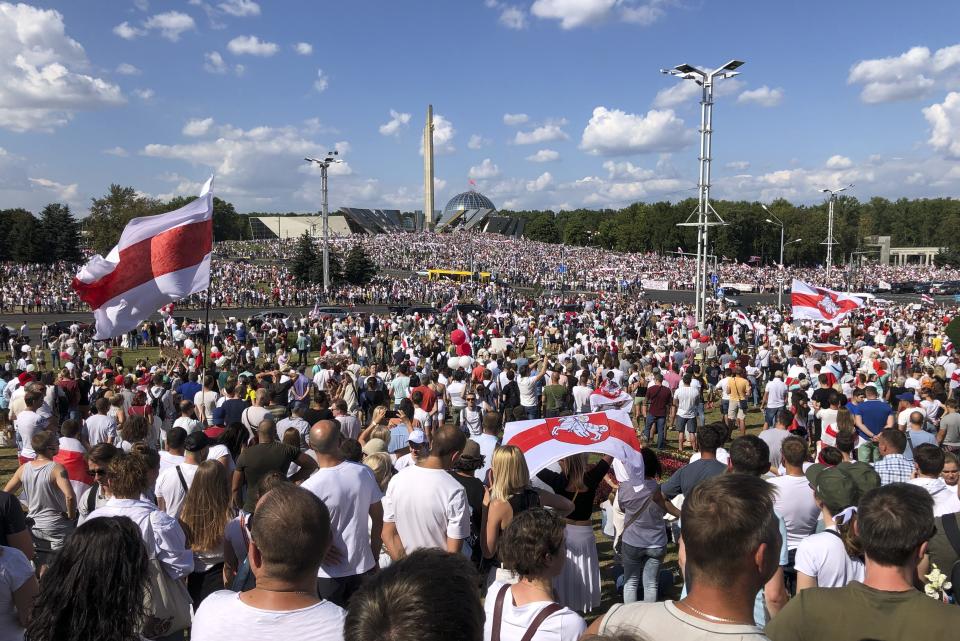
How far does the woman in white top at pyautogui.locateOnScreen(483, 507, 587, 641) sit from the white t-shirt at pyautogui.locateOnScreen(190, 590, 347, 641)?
63 centimetres

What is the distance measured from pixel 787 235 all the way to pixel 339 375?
108090 millimetres

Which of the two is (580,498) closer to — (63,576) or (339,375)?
(63,576)

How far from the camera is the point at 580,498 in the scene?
464 cm

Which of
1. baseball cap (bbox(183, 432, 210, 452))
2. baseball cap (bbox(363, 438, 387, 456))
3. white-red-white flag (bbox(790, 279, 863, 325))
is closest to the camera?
baseball cap (bbox(183, 432, 210, 452))

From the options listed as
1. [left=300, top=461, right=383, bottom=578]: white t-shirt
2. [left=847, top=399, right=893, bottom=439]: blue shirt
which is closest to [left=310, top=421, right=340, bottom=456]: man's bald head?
[left=300, top=461, right=383, bottom=578]: white t-shirt

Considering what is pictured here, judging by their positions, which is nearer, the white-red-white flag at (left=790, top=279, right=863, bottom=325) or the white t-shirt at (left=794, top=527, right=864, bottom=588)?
the white t-shirt at (left=794, top=527, right=864, bottom=588)

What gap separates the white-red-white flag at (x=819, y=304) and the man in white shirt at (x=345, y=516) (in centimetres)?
1672

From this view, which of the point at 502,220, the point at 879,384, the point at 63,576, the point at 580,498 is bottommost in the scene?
the point at 879,384

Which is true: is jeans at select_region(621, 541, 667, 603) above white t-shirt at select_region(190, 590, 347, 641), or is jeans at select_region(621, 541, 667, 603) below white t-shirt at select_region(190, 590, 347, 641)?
below

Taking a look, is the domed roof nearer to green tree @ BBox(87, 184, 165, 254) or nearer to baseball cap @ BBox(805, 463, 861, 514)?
green tree @ BBox(87, 184, 165, 254)

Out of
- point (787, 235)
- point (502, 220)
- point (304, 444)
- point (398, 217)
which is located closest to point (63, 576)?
point (304, 444)

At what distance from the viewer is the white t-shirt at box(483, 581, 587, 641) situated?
8.33 feet

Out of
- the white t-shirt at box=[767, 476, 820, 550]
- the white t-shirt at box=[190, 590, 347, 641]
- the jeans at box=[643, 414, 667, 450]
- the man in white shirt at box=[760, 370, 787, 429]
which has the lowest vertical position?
the jeans at box=[643, 414, 667, 450]

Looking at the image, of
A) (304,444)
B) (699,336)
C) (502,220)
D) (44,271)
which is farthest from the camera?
(502,220)
